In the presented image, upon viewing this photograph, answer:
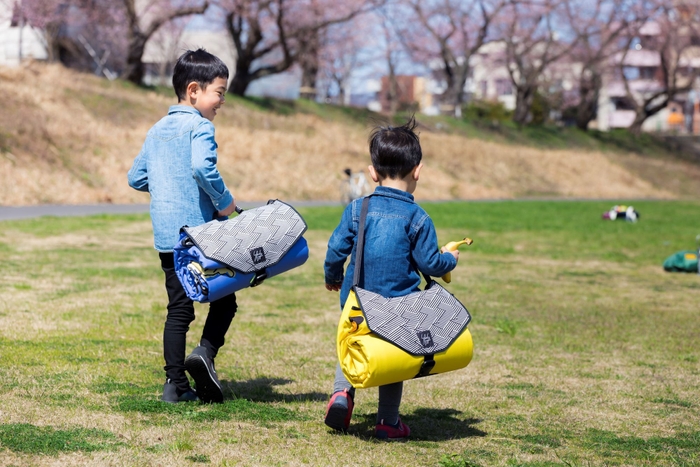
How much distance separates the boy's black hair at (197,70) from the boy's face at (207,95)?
2 centimetres

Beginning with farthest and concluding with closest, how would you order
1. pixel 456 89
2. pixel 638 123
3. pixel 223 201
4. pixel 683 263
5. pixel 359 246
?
pixel 638 123 < pixel 456 89 < pixel 683 263 < pixel 223 201 < pixel 359 246

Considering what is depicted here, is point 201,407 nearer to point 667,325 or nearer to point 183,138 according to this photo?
point 183,138

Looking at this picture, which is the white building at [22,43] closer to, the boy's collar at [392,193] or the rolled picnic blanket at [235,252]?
the rolled picnic blanket at [235,252]

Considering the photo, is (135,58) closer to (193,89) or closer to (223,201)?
(193,89)

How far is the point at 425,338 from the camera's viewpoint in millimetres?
3559

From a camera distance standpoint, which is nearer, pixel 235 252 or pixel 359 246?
pixel 359 246

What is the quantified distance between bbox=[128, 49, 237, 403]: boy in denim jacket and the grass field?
16 centimetres

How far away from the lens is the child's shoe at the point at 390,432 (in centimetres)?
383

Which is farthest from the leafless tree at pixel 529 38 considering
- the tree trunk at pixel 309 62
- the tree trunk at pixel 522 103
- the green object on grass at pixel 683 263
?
the green object on grass at pixel 683 263

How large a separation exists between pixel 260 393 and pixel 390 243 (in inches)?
54.3

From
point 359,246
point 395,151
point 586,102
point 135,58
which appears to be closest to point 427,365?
point 359,246

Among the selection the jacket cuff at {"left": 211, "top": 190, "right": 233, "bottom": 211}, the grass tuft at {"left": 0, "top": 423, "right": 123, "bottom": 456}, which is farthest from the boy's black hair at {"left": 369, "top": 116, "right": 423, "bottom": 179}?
the grass tuft at {"left": 0, "top": 423, "right": 123, "bottom": 456}

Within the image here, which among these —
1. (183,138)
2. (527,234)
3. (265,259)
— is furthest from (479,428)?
(527,234)

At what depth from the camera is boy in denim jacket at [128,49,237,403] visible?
164 inches
